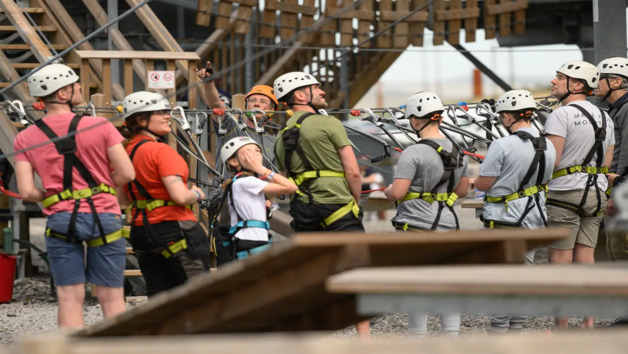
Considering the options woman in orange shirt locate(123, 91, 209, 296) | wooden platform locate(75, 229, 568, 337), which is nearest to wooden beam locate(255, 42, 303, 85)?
woman in orange shirt locate(123, 91, 209, 296)

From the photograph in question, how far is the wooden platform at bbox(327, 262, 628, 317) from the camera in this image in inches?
140

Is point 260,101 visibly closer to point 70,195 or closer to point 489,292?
point 70,195

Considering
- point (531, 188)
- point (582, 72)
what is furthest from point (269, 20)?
point (531, 188)

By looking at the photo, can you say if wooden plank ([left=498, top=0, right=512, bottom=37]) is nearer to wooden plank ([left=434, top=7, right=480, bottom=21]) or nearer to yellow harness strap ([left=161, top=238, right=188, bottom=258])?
wooden plank ([left=434, top=7, right=480, bottom=21])

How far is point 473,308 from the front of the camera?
12.1 ft

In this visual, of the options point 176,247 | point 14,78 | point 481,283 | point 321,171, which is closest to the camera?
point 481,283

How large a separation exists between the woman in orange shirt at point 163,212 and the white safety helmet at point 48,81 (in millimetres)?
586

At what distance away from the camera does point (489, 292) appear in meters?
3.60

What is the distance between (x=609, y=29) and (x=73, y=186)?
20.6 ft

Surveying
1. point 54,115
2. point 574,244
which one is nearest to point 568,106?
point 574,244

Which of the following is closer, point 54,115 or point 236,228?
point 54,115

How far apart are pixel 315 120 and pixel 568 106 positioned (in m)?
2.11

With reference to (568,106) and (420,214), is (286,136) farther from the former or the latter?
(568,106)

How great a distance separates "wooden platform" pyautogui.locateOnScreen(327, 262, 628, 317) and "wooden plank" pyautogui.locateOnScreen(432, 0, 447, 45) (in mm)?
12113
